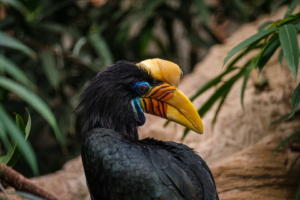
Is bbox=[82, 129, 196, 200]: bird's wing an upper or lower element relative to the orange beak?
lower

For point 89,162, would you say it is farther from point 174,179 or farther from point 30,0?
point 30,0

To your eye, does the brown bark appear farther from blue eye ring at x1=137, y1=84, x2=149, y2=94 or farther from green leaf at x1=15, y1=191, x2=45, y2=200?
blue eye ring at x1=137, y1=84, x2=149, y2=94

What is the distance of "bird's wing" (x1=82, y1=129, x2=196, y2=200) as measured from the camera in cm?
Result: 141

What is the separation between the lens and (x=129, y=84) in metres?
1.73

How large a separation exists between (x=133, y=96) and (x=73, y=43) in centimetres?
256

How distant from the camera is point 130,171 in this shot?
1426 millimetres

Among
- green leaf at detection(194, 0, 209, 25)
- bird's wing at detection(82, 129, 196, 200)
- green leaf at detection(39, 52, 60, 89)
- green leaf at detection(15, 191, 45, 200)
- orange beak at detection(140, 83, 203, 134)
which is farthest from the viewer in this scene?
green leaf at detection(194, 0, 209, 25)

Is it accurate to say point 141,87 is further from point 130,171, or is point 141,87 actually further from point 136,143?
point 130,171

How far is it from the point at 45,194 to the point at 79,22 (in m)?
3.18

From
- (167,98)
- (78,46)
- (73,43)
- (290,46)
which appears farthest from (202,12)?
(167,98)

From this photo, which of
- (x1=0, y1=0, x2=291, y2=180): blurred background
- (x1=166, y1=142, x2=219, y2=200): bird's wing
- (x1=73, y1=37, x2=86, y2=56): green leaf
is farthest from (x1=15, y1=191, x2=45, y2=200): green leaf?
(x1=73, y1=37, x2=86, y2=56): green leaf

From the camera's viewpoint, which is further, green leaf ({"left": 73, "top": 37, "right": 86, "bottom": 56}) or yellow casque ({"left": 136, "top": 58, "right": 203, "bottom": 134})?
green leaf ({"left": 73, "top": 37, "right": 86, "bottom": 56})

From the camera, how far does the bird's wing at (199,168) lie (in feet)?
5.17

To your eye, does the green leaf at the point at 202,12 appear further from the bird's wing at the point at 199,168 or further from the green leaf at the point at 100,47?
the bird's wing at the point at 199,168
